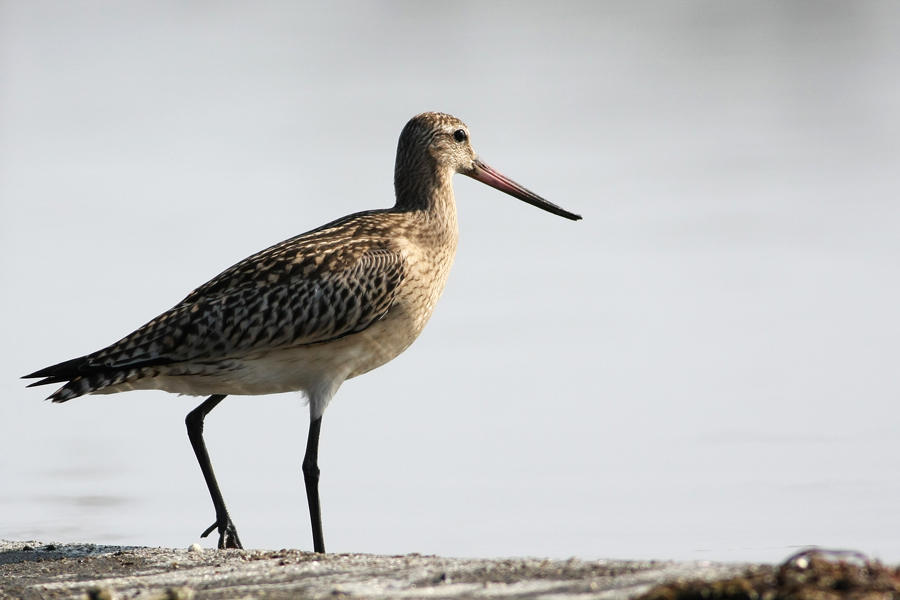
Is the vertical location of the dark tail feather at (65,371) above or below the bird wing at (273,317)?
below

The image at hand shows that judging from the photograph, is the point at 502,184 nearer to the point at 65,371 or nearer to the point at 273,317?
the point at 273,317

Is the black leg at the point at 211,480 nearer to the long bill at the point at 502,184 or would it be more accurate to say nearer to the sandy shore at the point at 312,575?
the sandy shore at the point at 312,575

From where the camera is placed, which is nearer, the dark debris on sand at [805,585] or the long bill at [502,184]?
the dark debris on sand at [805,585]

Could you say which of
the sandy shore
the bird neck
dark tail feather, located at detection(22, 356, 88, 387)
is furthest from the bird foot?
the bird neck

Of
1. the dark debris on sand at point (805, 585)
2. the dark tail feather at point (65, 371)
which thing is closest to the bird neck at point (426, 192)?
the dark tail feather at point (65, 371)

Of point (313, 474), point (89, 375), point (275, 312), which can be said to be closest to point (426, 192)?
point (275, 312)

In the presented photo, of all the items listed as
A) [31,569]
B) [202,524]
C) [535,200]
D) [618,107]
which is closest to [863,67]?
[618,107]

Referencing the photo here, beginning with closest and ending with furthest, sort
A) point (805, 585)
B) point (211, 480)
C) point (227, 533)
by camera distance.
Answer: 1. point (805, 585)
2. point (227, 533)
3. point (211, 480)

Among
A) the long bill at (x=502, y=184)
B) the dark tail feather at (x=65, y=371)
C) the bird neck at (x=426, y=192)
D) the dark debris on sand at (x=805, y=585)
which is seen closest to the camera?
the dark debris on sand at (x=805, y=585)

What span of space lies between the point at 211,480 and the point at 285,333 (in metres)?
1.05

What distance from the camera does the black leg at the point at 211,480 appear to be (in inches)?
309

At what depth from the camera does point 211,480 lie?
319 inches

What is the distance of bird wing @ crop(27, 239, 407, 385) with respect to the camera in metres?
7.84

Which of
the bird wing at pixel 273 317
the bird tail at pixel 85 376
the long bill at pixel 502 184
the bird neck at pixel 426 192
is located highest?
the long bill at pixel 502 184
